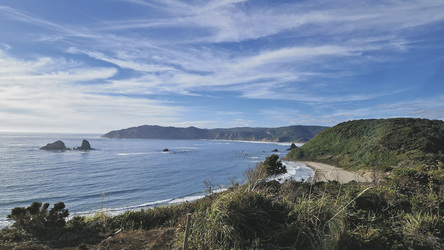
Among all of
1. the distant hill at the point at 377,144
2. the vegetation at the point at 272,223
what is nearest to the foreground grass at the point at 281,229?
the vegetation at the point at 272,223

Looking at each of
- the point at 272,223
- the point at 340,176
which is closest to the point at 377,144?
the point at 340,176

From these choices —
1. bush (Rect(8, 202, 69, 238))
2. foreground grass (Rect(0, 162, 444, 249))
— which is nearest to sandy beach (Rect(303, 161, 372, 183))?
foreground grass (Rect(0, 162, 444, 249))

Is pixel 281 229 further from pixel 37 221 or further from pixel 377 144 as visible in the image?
pixel 377 144

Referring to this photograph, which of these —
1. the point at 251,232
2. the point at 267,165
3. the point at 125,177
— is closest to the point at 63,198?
the point at 125,177

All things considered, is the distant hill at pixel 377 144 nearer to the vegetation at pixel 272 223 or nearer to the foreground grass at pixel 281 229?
the vegetation at pixel 272 223

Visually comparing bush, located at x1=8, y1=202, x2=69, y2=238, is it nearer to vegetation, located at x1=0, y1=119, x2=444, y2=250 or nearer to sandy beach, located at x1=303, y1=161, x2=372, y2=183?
vegetation, located at x1=0, y1=119, x2=444, y2=250

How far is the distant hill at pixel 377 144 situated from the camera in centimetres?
3794

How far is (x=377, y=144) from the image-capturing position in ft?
153

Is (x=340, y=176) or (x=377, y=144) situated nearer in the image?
(x=340, y=176)

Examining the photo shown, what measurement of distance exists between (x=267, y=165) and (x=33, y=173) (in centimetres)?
3407

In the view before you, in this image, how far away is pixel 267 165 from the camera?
26.8 metres

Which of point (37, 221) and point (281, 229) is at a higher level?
point (281, 229)

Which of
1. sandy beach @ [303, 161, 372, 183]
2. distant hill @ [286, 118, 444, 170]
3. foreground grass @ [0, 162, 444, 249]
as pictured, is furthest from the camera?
distant hill @ [286, 118, 444, 170]

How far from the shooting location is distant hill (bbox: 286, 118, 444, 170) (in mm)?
37938
